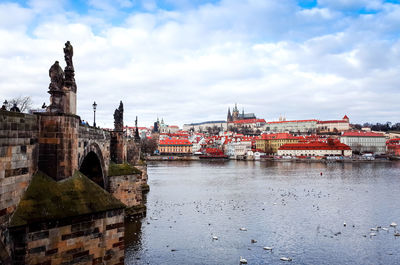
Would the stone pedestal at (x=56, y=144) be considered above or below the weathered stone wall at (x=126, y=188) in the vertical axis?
above

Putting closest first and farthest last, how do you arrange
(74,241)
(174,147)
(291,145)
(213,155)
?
(74,241) → (213,155) → (291,145) → (174,147)

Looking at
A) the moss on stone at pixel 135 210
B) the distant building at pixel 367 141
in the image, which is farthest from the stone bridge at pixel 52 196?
the distant building at pixel 367 141

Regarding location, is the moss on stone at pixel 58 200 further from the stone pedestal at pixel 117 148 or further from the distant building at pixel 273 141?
the distant building at pixel 273 141

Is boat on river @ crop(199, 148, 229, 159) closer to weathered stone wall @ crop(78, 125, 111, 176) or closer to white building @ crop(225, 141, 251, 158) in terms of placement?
white building @ crop(225, 141, 251, 158)

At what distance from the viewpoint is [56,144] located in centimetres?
1098

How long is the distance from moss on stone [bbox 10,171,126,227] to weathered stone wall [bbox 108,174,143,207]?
11009 millimetres

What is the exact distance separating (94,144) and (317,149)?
125016 millimetres

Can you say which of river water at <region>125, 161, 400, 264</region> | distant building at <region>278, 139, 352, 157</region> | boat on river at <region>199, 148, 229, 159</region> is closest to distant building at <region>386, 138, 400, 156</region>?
distant building at <region>278, 139, 352, 157</region>

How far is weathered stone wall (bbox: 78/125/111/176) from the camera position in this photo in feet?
48.1

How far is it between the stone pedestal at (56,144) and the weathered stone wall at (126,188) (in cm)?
1150

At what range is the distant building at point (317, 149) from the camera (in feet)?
436

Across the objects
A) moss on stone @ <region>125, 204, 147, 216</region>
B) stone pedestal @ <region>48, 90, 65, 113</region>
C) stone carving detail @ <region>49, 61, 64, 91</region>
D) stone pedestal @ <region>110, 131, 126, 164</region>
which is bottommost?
moss on stone @ <region>125, 204, 147, 216</region>

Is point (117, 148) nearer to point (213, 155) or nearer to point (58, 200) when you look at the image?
point (58, 200)

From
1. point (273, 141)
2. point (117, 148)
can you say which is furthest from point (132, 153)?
point (273, 141)
